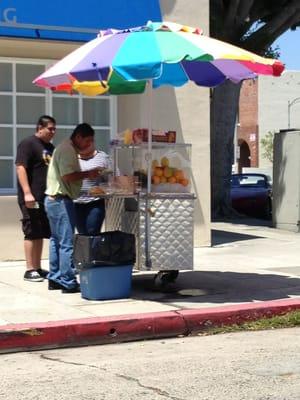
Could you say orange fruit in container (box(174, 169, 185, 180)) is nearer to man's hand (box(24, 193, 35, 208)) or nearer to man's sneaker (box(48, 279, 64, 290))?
man's hand (box(24, 193, 35, 208))

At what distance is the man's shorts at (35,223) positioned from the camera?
8672 mm

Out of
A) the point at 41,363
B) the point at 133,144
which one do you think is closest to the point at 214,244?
the point at 133,144

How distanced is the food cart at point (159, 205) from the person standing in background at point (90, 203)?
17cm

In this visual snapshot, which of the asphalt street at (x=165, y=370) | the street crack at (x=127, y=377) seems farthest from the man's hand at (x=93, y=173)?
the street crack at (x=127, y=377)

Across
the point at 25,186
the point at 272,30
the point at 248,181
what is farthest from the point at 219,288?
the point at 248,181

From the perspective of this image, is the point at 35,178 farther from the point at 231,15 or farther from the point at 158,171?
the point at 231,15

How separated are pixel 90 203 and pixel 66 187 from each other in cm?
40

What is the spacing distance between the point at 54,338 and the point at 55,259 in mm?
1814

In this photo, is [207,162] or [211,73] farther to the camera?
[207,162]

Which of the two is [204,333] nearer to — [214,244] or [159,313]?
[159,313]

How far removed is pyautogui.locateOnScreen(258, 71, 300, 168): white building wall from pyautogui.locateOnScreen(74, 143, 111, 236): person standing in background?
1547 inches

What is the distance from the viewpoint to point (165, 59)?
715 centimetres

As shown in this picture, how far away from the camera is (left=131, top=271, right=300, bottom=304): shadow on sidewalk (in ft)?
26.9

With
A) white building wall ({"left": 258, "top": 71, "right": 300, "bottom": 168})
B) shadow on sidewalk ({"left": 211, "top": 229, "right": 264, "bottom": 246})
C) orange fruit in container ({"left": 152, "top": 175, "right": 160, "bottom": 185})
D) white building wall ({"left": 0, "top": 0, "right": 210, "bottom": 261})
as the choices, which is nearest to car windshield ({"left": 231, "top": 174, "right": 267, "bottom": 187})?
shadow on sidewalk ({"left": 211, "top": 229, "right": 264, "bottom": 246})
